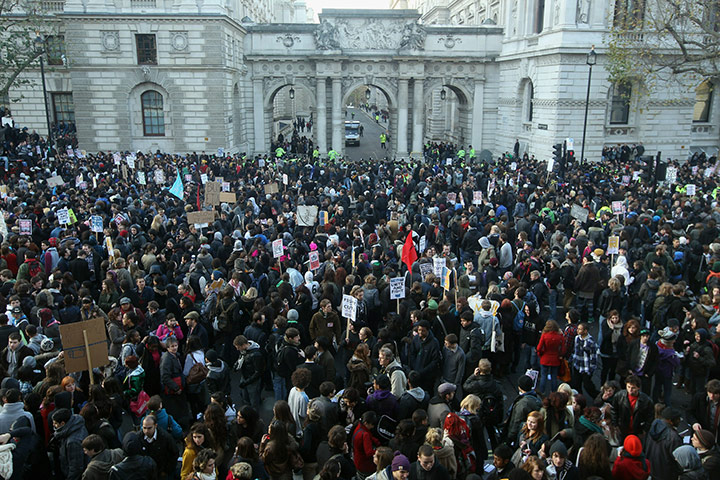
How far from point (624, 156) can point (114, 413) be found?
30001 mm

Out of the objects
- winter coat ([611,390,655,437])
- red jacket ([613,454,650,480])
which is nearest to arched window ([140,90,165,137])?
winter coat ([611,390,655,437])

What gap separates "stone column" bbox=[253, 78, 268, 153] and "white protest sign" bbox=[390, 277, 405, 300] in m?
30.9

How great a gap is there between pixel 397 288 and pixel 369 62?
30166mm

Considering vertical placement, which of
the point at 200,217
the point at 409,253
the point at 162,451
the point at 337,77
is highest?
the point at 337,77

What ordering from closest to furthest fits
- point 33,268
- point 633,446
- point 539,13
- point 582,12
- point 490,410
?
point 633,446 → point 490,410 → point 33,268 → point 582,12 → point 539,13

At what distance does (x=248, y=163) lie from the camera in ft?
89.1

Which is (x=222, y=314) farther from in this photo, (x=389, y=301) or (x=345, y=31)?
(x=345, y=31)

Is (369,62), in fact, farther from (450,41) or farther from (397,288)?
(397,288)

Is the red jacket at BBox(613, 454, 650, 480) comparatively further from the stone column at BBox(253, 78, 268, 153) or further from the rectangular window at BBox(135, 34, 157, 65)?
the stone column at BBox(253, 78, 268, 153)

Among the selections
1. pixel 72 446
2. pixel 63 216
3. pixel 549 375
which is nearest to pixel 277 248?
pixel 63 216

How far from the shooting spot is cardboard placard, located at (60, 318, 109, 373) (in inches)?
297

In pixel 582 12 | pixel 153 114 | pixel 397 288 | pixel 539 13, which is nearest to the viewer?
pixel 397 288

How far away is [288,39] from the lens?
37719 millimetres

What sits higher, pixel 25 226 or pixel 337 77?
pixel 337 77
